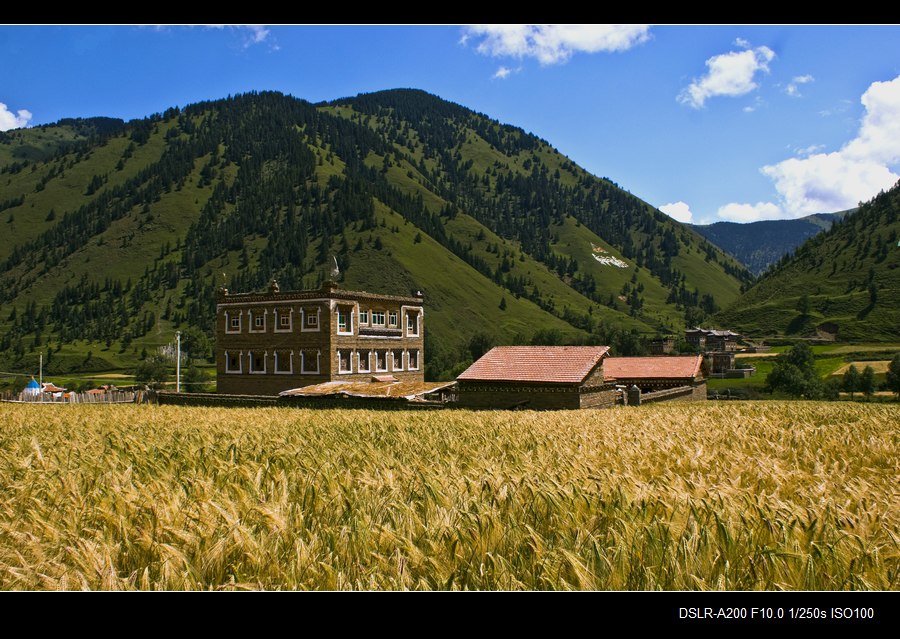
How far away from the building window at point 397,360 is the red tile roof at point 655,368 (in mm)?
21882

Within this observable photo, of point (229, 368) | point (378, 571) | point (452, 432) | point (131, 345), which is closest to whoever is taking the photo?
point (378, 571)

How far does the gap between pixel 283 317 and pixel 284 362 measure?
4.46 metres

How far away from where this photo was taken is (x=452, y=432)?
18188mm

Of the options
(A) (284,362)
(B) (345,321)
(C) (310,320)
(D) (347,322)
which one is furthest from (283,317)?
(D) (347,322)

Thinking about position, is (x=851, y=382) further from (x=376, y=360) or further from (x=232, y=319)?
(x=232, y=319)

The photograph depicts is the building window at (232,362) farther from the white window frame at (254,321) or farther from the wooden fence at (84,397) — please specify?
the wooden fence at (84,397)

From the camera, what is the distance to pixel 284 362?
205ft

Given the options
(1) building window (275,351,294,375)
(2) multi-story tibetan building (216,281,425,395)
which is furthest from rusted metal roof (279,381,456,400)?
(1) building window (275,351,294,375)

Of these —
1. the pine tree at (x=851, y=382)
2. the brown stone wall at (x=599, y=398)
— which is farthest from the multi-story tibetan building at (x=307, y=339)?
the pine tree at (x=851, y=382)

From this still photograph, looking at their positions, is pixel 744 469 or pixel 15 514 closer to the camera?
pixel 15 514

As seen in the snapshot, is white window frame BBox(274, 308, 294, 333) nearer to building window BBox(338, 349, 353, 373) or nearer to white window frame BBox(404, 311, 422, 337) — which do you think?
building window BBox(338, 349, 353, 373)
